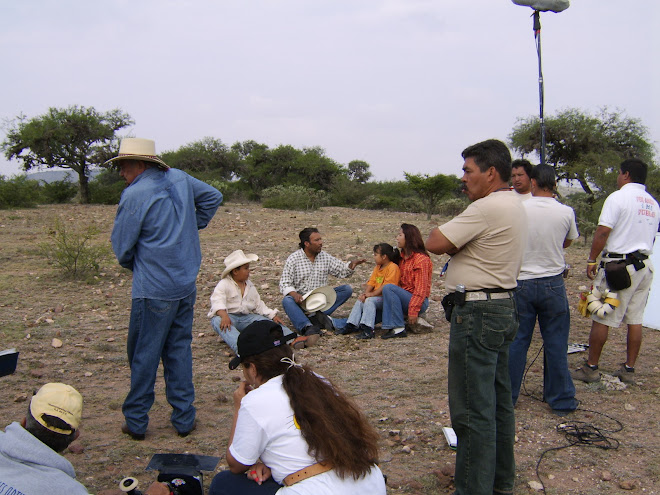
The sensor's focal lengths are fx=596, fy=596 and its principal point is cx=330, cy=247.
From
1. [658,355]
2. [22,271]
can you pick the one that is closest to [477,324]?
[658,355]

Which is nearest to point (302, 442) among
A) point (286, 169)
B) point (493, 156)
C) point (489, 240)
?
point (489, 240)

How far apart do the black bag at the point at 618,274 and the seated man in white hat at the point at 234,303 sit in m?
2.89

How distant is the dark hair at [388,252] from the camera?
6641mm

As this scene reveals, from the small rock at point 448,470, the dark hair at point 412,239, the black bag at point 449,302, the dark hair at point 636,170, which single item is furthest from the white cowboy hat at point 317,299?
the black bag at point 449,302

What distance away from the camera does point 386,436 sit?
398 centimetres

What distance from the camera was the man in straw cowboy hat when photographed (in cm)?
371

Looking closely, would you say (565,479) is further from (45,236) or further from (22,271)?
(45,236)

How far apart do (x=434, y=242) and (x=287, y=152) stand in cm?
3554

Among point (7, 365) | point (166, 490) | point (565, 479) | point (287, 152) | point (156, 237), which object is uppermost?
point (287, 152)

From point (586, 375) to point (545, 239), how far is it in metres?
1.54

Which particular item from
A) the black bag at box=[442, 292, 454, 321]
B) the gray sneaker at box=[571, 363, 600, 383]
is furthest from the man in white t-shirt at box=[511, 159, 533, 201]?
the gray sneaker at box=[571, 363, 600, 383]

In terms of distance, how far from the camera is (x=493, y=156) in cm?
302

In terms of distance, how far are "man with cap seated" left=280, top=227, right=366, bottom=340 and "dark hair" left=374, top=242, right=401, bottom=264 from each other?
0.25 meters

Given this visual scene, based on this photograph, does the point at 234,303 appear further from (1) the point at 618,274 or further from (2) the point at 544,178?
(1) the point at 618,274
